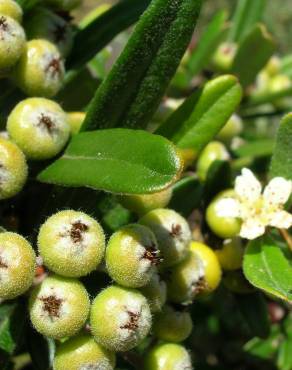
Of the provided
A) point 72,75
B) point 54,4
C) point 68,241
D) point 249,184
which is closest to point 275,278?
point 249,184

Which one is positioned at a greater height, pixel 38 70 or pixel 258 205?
pixel 38 70

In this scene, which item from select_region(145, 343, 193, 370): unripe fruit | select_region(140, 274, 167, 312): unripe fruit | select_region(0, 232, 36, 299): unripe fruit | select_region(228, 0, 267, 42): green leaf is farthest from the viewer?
select_region(228, 0, 267, 42): green leaf

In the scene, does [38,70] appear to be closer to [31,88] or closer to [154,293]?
[31,88]

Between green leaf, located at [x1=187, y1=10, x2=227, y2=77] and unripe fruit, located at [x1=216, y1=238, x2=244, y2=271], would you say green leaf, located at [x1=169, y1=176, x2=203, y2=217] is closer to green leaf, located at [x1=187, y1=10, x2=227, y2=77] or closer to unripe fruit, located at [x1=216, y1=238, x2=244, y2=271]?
unripe fruit, located at [x1=216, y1=238, x2=244, y2=271]

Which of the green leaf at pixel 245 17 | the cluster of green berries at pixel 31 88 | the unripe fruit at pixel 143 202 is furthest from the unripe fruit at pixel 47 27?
the green leaf at pixel 245 17

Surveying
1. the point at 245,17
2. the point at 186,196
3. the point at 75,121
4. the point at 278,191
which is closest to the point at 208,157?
the point at 186,196

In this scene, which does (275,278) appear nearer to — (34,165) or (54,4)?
(34,165)

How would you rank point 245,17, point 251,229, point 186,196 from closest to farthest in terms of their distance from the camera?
1. point 251,229
2. point 186,196
3. point 245,17

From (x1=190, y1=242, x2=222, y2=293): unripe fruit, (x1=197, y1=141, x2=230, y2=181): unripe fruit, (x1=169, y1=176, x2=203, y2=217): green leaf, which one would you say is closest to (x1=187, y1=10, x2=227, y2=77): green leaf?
(x1=197, y1=141, x2=230, y2=181): unripe fruit
